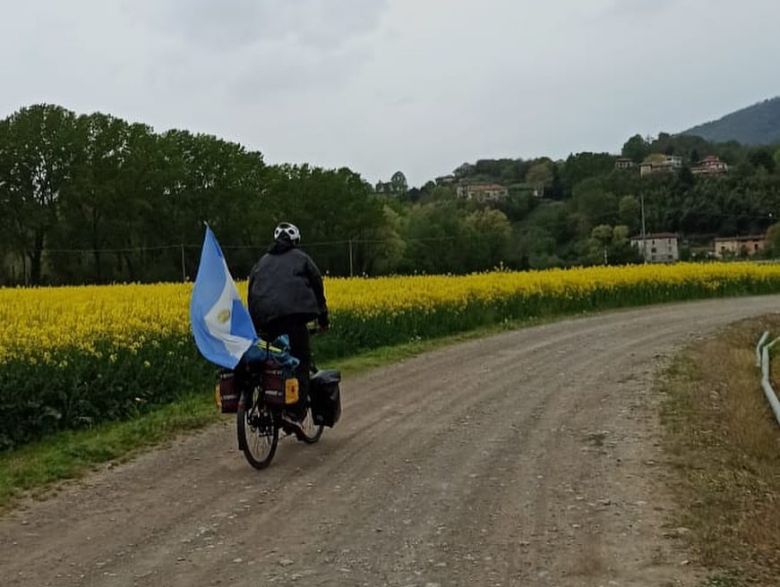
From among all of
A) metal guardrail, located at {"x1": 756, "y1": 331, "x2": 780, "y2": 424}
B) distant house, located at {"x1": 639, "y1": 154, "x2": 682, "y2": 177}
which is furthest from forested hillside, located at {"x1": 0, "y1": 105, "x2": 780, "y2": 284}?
metal guardrail, located at {"x1": 756, "y1": 331, "x2": 780, "y2": 424}

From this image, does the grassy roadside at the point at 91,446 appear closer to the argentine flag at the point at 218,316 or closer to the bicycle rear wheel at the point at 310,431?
the bicycle rear wheel at the point at 310,431

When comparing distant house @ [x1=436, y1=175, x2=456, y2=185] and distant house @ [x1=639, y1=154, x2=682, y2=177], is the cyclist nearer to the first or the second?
distant house @ [x1=639, y1=154, x2=682, y2=177]

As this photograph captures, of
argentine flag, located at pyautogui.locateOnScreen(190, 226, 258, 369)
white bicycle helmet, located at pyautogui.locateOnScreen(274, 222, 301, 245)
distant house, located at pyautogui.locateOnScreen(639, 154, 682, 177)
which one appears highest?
distant house, located at pyautogui.locateOnScreen(639, 154, 682, 177)

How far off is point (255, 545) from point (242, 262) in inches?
2601

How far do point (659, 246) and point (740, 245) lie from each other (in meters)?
9.11

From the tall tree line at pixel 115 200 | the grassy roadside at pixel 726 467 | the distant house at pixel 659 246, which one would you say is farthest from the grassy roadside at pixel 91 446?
the distant house at pixel 659 246

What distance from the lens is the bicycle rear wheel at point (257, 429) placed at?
25.2 ft

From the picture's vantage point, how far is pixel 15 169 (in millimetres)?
65812

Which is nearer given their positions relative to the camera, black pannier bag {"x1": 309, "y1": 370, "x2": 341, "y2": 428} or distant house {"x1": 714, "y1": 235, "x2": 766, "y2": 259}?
black pannier bag {"x1": 309, "y1": 370, "x2": 341, "y2": 428}

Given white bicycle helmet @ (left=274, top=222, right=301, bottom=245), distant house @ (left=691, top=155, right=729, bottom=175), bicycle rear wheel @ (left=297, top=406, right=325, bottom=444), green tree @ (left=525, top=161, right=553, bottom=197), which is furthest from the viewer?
green tree @ (left=525, top=161, right=553, bottom=197)

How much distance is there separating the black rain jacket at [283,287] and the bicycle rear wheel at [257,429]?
73 cm

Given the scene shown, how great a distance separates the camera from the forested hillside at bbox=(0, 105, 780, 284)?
218 ft

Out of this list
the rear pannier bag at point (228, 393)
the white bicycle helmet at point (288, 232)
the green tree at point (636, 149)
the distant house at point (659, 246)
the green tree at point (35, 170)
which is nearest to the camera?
the rear pannier bag at point (228, 393)

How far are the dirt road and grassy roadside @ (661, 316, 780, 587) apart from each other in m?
0.21
